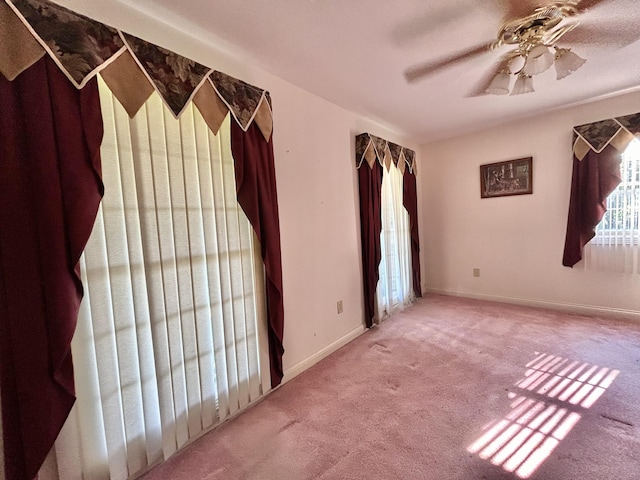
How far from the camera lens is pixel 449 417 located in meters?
1.60

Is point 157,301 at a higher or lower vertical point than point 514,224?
lower

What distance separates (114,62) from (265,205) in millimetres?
965

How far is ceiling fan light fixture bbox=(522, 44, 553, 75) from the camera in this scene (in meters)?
1.59

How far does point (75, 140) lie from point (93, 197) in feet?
0.75

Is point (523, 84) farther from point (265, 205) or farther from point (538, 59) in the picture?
point (265, 205)

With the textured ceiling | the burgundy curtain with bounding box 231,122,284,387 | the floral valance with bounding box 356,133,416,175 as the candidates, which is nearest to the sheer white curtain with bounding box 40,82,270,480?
the burgundy curtain with bounding box 231,122,284,387

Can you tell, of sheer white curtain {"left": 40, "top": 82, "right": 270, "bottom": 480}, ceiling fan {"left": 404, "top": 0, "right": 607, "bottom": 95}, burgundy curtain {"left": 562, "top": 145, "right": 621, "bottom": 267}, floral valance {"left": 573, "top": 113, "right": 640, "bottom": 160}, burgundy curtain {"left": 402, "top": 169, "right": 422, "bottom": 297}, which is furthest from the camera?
burgundy curtain {"left": 402, "top": 169, "right": 422, "bottom": 297}

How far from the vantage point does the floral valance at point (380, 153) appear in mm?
2841

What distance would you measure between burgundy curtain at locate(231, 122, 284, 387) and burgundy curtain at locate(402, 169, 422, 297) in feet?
7.34

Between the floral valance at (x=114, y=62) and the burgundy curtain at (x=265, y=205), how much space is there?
13 cm

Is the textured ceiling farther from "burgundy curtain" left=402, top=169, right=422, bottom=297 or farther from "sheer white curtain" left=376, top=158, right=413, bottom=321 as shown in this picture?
"burgundy curtain" left=402, top=169, right=422, bottom=297

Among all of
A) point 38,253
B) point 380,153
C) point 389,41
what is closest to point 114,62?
point 38,253

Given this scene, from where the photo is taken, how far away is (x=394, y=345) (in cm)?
256

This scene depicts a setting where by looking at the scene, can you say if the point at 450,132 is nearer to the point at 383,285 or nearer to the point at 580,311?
the point at 383,285
